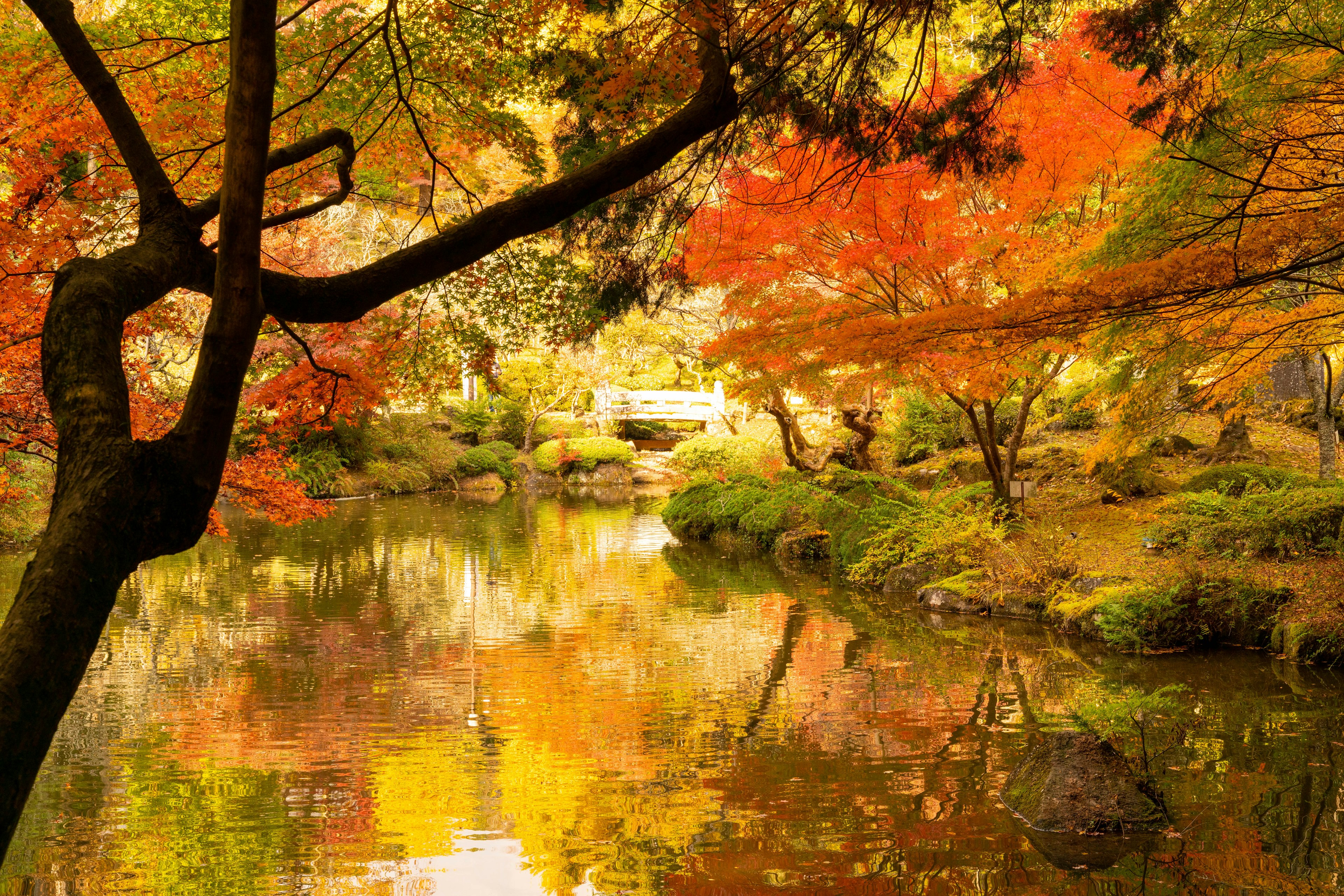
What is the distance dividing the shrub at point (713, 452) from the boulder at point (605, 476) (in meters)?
2.72

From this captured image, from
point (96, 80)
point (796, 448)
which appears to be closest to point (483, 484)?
point (796, 448)

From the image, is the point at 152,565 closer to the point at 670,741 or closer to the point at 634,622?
the point at 634,622

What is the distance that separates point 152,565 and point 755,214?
9613 millimetres

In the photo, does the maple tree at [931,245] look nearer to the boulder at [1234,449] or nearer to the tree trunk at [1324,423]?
the tree trunk at [1324,423]

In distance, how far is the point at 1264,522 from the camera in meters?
9.20

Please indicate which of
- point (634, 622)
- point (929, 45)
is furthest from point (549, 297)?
point (929, 45)

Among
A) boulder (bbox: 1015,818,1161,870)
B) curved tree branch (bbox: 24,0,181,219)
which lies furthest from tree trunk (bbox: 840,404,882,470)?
curved tree branch (bbox: 24,0,181,219)

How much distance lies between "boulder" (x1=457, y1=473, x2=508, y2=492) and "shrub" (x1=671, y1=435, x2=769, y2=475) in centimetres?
505

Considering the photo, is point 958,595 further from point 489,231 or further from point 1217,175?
point 489,231

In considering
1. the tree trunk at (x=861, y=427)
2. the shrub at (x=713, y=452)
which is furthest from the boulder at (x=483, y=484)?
the tree trunk at (x=861, y=427)

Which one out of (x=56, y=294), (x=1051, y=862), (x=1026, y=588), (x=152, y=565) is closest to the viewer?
(x=56, y=294)

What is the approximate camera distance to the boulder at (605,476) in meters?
27.7

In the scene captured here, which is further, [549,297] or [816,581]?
[816,581]

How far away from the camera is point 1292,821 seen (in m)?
4.84
